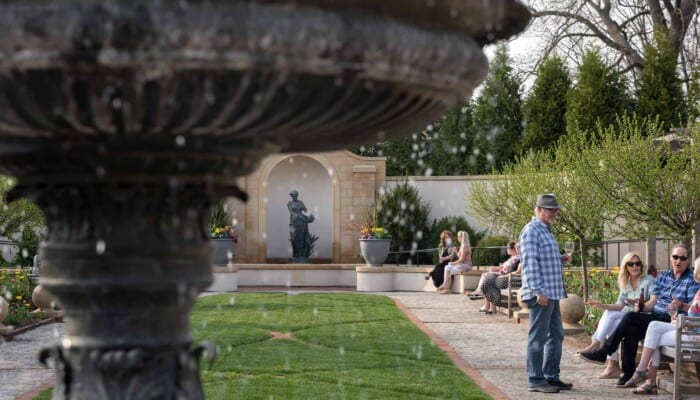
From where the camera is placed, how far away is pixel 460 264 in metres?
22.8

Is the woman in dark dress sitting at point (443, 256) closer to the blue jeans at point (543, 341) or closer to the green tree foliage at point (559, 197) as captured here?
the green tree foliage at point (559, 197)

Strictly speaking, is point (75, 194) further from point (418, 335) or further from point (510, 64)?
point (510, 64)

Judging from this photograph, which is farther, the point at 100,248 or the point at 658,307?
the point at 658,307

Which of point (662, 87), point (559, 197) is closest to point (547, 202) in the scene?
point (559, 197)

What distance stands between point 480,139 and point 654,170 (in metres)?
24.4

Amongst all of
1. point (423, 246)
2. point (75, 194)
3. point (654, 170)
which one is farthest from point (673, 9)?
point (75, 194)

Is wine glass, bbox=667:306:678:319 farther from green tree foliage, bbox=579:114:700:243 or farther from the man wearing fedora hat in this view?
green tree foliage, bbox=579:114:700:243

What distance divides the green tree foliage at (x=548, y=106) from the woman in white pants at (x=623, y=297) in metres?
23.3

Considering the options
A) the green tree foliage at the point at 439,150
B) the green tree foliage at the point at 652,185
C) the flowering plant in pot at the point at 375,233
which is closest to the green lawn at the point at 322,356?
the green tree foliage at the point at 652,185

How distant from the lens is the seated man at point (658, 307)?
9242 millimetres

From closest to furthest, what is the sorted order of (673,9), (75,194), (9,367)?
(75,194) < (9,367) < (673,9)

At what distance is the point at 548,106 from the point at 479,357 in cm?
2221

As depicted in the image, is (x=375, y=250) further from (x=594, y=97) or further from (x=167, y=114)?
(x=167, y=114)

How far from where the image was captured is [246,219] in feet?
94.7
